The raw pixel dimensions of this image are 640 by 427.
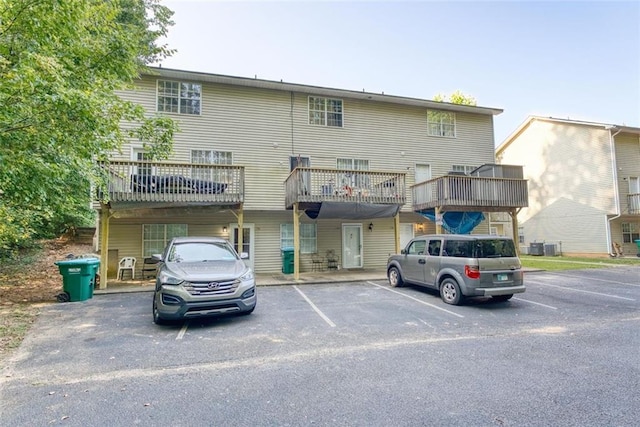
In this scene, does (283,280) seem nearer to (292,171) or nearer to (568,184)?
(292,171)

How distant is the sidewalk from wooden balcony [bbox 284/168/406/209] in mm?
2748

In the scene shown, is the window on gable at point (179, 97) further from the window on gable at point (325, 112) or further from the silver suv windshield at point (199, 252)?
the silver suv windshield at point (199, 252)

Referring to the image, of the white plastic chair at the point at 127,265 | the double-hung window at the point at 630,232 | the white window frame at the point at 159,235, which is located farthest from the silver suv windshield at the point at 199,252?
the double-hung window at the point at 630,232

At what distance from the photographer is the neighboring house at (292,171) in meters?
10.8

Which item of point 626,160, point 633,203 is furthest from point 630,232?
point 626,160

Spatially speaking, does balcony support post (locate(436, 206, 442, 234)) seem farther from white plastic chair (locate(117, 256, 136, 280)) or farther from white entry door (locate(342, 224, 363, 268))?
white plastic chair (locate(117, 256, 136, 280))

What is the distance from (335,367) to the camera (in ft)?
13.7

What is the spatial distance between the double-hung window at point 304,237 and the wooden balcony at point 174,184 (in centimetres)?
352

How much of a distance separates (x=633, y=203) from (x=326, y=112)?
19438mm

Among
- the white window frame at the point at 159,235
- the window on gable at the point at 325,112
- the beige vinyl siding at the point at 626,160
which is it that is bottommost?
the white window frame at the point at 159,235

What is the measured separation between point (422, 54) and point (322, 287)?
14.0m

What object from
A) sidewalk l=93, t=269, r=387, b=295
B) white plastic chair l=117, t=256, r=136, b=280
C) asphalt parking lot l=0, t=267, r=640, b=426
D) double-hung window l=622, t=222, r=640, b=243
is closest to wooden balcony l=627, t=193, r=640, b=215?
double-hung window l=622, t=222, r=640, b=243

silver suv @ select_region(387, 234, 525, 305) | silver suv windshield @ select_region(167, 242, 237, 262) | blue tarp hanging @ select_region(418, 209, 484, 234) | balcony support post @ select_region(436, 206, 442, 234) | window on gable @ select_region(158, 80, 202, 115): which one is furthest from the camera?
blue tarp hanging @ select_region(418, 209, 484, 234)

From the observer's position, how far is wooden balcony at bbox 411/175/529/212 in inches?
505
